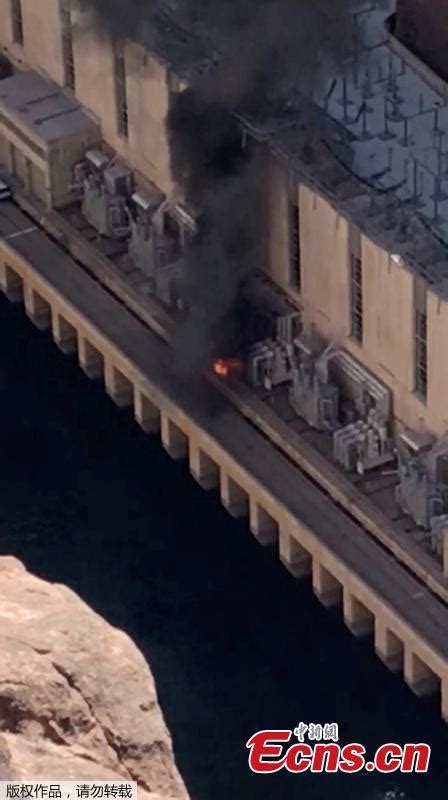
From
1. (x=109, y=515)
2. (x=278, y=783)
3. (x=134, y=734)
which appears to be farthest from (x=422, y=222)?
(x=134, y=734)

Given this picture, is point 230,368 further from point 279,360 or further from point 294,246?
point 294,246

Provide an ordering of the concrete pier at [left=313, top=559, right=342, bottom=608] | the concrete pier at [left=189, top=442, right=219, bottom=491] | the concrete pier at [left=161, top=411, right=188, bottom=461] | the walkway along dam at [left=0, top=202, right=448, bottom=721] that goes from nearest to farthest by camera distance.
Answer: the walkway along dam at [left=0, top=202, right=448, bottom=721] < the concrete pier at [left=313, top=559, right=342, bottom=608] < the concrete pier at [left=189, top=442, right=219, bottom=491] < the concrete pier at [left=161, top=411, right=188, bottom=461]

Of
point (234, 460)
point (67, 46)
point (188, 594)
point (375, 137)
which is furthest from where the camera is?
point (67, 46)

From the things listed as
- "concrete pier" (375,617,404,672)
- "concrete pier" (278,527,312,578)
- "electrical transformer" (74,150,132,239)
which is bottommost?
"concrete pier" (375,617,404,672)

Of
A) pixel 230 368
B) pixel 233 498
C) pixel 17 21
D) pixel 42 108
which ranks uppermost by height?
pixel 17 21

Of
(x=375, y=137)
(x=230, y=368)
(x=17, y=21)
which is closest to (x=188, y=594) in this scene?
(x=230, y=368)

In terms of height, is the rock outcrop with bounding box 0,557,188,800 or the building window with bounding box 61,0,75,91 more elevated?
the building window with bounding box 61,0,75,91

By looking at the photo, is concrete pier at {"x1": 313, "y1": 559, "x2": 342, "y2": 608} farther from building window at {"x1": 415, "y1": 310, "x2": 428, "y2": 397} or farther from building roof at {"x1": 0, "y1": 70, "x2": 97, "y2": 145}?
building roof at {"x1": 0, "y1": 70, "x2": 97, "y2": 145}

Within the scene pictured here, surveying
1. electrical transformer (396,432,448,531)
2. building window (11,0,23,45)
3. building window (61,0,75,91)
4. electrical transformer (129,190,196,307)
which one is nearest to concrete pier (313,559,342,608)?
electrical transformer (396,432,448,531)

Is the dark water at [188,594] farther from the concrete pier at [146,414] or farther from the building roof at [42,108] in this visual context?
the building roof at [42,108]
